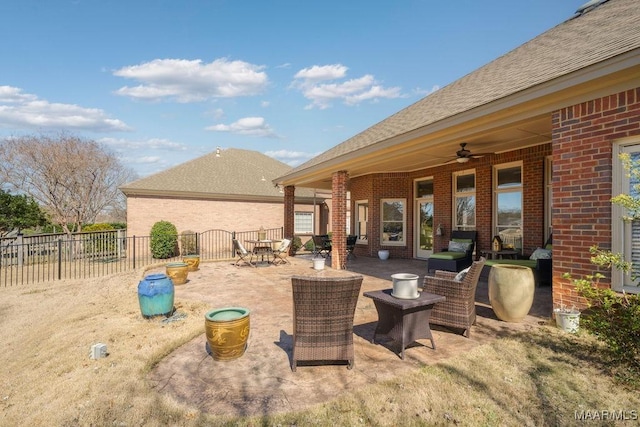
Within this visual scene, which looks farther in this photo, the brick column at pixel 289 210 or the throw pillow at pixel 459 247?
the brick column at pixel 289 210

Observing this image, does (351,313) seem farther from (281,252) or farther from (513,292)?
(281,252)

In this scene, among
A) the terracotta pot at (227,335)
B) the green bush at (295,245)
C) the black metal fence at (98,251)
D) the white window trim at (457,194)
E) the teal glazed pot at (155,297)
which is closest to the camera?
the terracotta pot at (227,335)

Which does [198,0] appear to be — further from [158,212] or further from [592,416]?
[592,416]

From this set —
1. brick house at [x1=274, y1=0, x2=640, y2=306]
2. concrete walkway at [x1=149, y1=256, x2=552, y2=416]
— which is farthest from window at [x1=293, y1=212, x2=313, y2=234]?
concrete walkway at [x1=149, y1=256, x2=552, y2=416]

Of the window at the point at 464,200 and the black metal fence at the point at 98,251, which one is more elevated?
the window at the point at 464,200

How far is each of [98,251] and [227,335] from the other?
13.7 metres

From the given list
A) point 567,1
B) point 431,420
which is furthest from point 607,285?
point 567,1

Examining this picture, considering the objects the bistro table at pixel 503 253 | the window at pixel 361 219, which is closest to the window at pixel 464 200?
the bistro table at pixel 503 253

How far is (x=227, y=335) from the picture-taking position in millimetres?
3652

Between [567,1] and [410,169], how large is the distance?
6.66 m

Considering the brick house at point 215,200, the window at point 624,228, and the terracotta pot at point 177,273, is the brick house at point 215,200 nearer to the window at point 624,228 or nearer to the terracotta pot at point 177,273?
the terracotta pot at point 177,273

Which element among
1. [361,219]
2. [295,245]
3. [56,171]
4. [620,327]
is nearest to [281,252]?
[295,245]

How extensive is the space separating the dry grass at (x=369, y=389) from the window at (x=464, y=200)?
682cm

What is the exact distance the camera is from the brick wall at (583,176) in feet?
13.3
